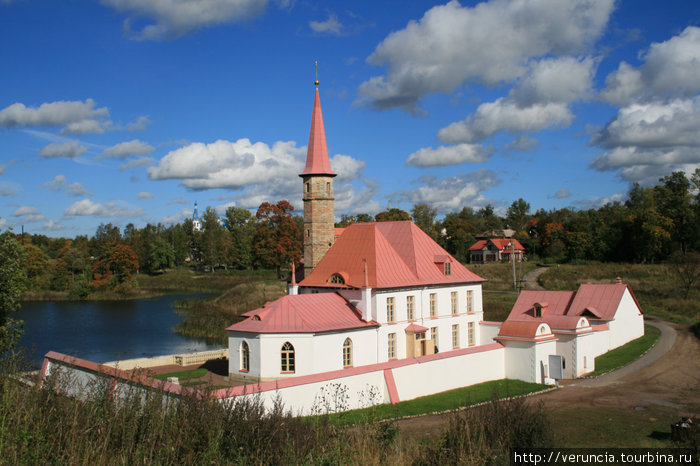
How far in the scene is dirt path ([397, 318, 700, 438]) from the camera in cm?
1769

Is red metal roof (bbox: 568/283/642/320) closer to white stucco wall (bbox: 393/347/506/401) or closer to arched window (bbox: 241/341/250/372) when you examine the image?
white stucco wall (bbox: 393/347/506/401)

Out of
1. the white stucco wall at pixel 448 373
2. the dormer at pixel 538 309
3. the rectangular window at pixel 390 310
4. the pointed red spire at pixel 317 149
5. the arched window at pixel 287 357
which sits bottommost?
the white stucco wall at pixel 448 373

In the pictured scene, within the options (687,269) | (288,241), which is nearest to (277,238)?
(288,241)

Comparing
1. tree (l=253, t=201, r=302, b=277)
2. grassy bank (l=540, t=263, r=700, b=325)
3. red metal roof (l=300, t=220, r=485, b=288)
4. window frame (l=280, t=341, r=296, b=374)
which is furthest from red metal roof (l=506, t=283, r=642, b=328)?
tree (l=253, t=201, r=302, b=277)

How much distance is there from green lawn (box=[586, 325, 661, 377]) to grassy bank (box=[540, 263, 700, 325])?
657cm

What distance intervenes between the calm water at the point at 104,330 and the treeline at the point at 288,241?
16.1ft

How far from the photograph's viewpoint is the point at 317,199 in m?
31.2

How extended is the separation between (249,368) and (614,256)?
54.9 m

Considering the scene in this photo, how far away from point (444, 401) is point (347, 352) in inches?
224

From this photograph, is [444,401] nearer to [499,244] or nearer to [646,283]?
[646,283]

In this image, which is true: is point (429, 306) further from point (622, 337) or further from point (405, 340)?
point (622, 337)

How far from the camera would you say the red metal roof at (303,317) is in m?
22.5

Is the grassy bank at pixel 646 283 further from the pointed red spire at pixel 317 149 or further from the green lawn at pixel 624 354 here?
the pointed red spire at pixel 317 149

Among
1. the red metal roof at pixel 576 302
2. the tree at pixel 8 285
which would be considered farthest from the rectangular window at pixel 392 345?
the tree at pixel 8 285
